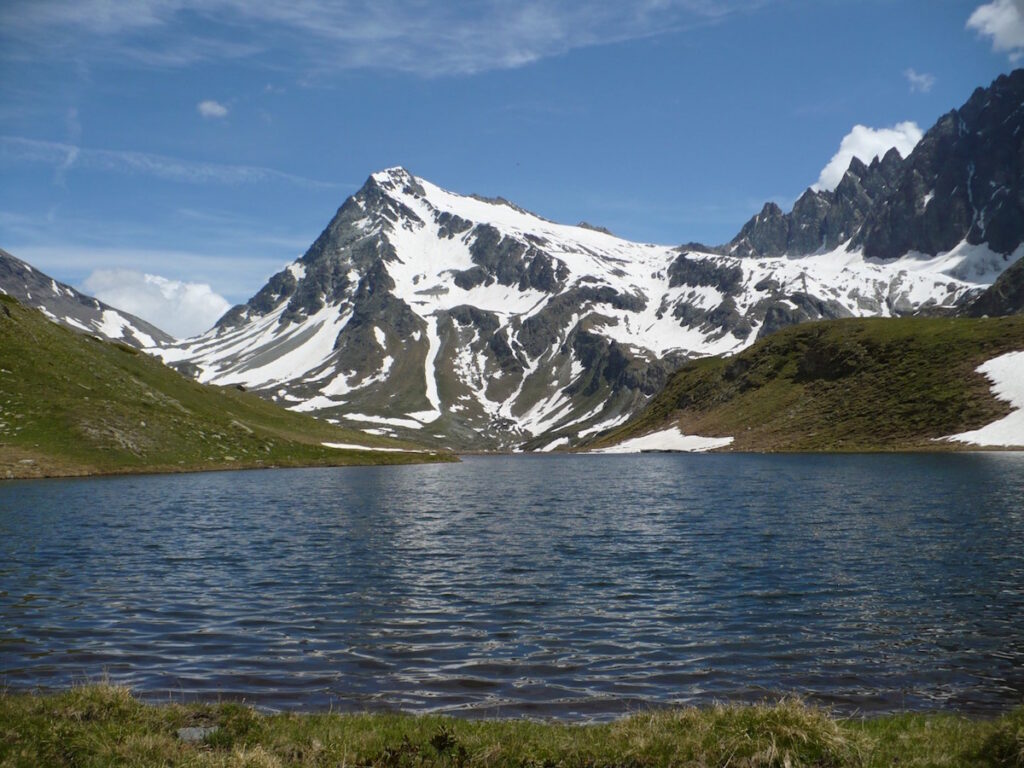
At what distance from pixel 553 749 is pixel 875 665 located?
1228 centimetres

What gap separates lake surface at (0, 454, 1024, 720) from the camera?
2108 centimetres

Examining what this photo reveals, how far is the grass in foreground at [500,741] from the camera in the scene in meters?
14.1

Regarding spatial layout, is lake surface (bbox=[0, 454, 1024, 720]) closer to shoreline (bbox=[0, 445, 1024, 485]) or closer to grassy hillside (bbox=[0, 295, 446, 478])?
shoreline (bbox=[0, 445, 1024, 485])

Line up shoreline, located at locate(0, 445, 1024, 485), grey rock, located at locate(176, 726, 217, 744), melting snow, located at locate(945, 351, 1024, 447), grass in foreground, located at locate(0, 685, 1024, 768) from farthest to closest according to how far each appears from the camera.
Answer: melting snow, located at locate(945, 351, 1024, 447)
shoreline, located at locate(0, 445, 1024, 485)
grey rock, located at locate(176, 726, 217, 744)
grass in foreground, located at locate(0, 685, 1024, 768)

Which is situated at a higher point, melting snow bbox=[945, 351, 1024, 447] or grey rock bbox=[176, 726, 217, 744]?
melting snow bbox=[945, 351, 1024, 447]

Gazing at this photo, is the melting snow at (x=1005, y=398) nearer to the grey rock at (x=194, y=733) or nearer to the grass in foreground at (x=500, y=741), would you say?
the grass in foreground at (x=500, y=741)

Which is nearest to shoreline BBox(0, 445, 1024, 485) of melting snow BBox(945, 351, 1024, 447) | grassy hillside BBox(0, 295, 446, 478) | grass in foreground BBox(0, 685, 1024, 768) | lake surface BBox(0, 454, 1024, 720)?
grassy hillside BBox(0, 295, 446, 478)

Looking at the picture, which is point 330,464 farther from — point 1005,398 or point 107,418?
point 1005,398

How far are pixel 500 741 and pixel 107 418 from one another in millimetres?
115339

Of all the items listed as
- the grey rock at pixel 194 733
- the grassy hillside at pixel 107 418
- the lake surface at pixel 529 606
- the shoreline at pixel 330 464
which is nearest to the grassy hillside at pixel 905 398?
the shoreline at pixel 330 464

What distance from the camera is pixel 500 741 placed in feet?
50.2

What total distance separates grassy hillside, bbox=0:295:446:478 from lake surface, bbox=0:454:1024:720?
47.0 metres

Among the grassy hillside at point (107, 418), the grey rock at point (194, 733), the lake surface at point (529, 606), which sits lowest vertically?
the lake surface at point (529, 606)

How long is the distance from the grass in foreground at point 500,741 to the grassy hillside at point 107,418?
95.8m
